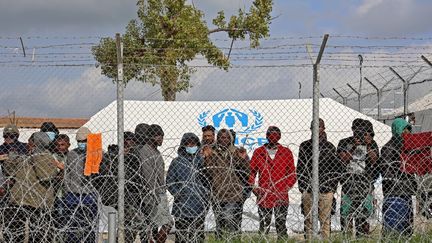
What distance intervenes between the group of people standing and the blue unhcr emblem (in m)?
4.05

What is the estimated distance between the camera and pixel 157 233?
22.7ft

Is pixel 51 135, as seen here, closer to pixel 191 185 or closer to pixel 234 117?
pixel 191 185

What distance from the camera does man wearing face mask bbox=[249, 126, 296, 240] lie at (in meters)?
7.16

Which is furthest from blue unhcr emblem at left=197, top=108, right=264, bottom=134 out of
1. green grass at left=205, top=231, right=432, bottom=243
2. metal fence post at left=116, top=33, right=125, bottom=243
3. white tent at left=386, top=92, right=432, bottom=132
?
green grass at left=205, top=231, right=432, bottom=243

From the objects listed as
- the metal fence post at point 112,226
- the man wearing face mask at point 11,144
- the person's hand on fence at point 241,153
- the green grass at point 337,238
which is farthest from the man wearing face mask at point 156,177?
the man wearing face mask at point 11,144

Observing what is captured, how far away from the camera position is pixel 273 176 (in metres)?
7.34

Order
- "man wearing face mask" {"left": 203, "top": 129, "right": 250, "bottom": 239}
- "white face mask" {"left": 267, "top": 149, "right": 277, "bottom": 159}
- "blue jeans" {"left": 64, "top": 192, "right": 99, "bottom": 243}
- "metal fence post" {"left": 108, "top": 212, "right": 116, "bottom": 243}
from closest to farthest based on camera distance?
"metal fence post" {"left": 108, "top": 212, "right": 116, "bottom": 243} < "blue jeans" {"left": 64, "top": 192, "right": 99, "bottom": 243} < "man wearing face mask" {"left": 203, "top": 129, "right": 250, "bottom": 239} < "white face mask" {"left": 267, "top": 149, "right": 277, "bottom": 159}

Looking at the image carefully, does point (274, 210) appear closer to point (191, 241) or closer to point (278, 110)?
point (191, 241)

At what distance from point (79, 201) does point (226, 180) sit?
1.47 meters

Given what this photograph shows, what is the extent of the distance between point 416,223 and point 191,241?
2.21 meters

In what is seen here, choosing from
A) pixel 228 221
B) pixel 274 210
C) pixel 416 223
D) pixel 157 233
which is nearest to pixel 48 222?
pixel 157 233

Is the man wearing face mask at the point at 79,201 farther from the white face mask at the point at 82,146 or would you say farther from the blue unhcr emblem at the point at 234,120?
the blue unhcr emblem at the point at 234,120

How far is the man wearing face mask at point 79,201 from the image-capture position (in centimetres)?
655

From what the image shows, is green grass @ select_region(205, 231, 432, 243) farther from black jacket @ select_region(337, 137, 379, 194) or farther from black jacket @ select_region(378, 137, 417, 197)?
black jacket @ select_region(337, 137, 379, 194)
